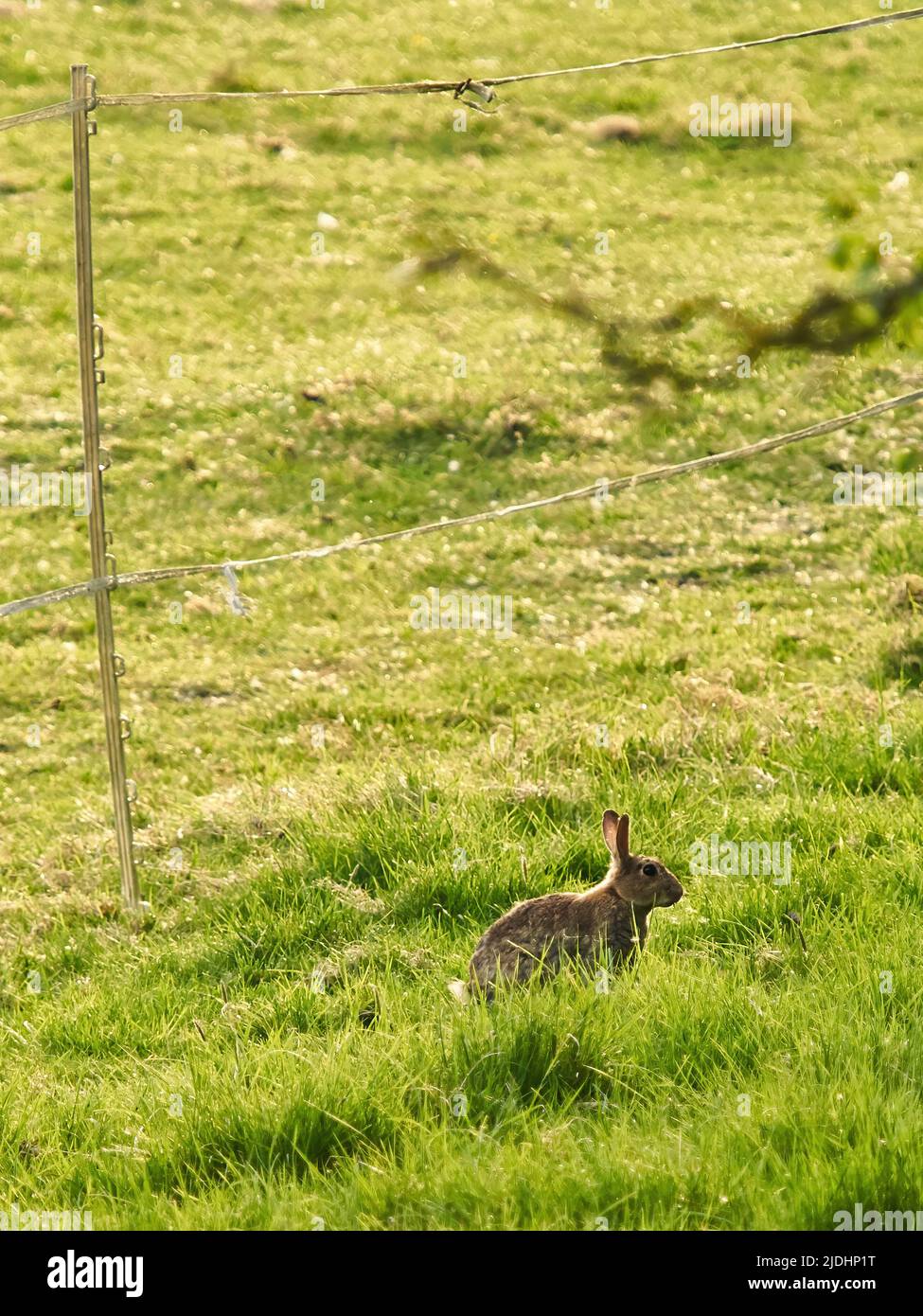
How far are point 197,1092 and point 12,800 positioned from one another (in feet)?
17.9

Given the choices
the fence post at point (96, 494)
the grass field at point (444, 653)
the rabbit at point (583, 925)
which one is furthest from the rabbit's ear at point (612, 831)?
the fence post at point (96, 494)

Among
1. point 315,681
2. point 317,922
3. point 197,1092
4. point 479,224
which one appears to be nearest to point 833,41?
point 479,224

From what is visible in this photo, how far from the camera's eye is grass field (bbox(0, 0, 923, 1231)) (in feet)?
16.1

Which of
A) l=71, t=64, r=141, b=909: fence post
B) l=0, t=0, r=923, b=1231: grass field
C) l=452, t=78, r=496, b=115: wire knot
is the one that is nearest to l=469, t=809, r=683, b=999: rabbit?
l=0, t=0, r=923, b=1231: grass field

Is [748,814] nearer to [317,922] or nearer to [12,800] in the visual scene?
[317,922]

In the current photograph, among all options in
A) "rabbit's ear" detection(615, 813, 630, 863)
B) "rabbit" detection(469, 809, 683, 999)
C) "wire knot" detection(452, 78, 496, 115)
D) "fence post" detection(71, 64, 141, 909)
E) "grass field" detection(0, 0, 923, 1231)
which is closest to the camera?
"grass field" detection(0, 0, 923, 1231)

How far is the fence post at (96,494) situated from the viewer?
727 centimetres

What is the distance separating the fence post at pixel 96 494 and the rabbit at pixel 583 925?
2.47 metres

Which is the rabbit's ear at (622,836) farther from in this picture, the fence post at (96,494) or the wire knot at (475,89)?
the wire knot at (475,89)

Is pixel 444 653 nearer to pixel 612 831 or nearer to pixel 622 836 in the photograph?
pixel 612 831

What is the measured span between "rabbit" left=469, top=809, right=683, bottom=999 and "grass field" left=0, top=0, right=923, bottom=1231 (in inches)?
7.5

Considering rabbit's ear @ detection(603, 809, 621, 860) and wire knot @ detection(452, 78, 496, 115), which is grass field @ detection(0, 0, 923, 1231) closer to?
rabbit's ear @ detection(603, 809, 621, 860)

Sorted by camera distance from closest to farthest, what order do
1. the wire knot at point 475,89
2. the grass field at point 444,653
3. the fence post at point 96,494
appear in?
the grass field at point 444,653 → the wire knot at point 475,89 → the fence post at point 96,494

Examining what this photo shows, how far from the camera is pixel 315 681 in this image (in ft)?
37.8
